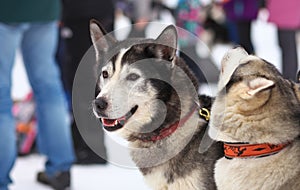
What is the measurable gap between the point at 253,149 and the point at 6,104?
1.54m

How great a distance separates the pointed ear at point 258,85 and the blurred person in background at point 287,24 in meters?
2.86

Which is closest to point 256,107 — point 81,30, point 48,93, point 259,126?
point 259,126

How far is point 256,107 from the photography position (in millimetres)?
2152

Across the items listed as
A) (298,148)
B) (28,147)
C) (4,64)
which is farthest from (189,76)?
(28,147)

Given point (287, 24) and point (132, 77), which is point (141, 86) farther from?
point (287, 24)

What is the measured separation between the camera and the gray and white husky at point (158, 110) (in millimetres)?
2561

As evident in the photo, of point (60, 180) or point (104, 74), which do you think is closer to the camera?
point (104, 74)

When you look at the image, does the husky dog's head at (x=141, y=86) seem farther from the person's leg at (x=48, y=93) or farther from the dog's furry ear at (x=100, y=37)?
the person's leg at (x=48, y=93)

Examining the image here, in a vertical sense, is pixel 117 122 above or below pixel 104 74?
below

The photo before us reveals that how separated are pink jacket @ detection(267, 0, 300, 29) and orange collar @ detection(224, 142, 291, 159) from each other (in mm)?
2856

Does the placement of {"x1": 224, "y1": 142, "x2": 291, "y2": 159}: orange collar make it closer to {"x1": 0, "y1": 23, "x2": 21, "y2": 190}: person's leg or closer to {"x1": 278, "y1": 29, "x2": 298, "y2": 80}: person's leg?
{"x1": 0, "y1": 23, "x2": 21, "y2": 190}: person's leg

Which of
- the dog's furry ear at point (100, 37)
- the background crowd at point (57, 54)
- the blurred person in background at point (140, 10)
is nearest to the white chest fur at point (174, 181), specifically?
the dog's furry ear at point (100, 37)

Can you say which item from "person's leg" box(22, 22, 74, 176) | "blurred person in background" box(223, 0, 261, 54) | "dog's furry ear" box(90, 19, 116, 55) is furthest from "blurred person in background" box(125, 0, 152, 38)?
"dog's furry ear" box(90, 19, 116, 55)

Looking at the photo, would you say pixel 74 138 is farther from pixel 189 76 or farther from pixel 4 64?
pixel 189 76
